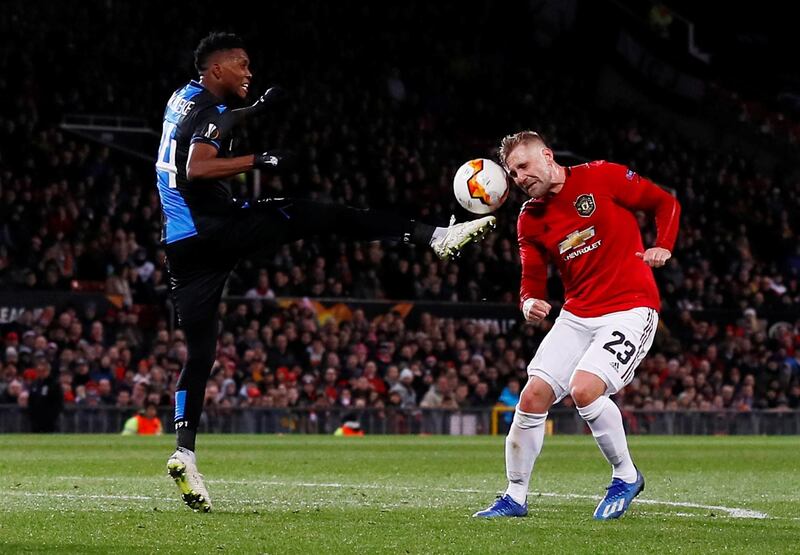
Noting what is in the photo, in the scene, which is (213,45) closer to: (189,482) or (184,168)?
(184,168)

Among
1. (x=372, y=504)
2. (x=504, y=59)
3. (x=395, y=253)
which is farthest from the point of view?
(x=504, y=59)

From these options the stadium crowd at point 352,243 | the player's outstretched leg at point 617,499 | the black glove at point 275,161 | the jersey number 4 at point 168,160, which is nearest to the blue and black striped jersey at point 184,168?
the jersey number 4 at point 168,160

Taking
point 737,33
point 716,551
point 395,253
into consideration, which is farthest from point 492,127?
point 716,551

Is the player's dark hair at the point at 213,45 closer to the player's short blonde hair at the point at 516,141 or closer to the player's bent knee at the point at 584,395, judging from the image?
the player's short blonde hair at the point at 516,141

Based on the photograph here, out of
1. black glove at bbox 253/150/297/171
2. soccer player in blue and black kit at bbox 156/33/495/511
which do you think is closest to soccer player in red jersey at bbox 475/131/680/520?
soccer player in blue and black kit at bbox 156/33/495/511

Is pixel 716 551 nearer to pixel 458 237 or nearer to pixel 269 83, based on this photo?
pixel 458 237

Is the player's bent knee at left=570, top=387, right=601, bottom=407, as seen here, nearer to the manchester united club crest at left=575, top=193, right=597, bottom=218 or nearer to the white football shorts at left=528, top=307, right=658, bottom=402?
the white football shorts at left=528, top=307, right=658, bottom=402

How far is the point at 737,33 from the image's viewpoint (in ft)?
140

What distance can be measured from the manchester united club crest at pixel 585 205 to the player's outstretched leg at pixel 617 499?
154 centimetres

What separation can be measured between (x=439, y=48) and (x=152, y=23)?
7612mm

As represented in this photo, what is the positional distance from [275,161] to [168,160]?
712 mm

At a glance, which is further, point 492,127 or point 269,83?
point 492,127

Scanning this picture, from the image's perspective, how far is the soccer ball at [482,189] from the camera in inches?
343

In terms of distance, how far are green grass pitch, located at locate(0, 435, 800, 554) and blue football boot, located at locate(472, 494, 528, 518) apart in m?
0.13
